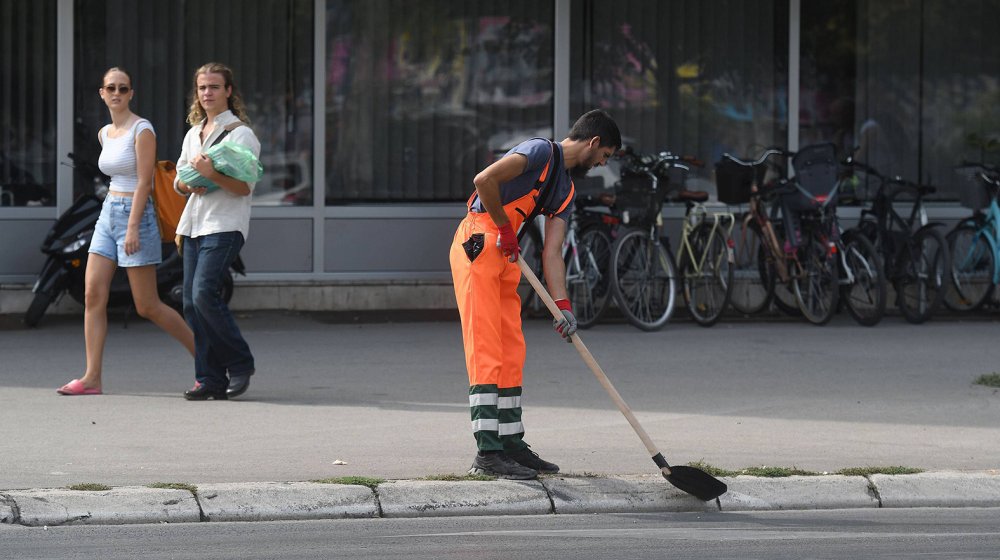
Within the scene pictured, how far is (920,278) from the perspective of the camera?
13.0m

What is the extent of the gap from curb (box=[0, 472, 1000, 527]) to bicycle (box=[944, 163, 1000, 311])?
6.27 meters

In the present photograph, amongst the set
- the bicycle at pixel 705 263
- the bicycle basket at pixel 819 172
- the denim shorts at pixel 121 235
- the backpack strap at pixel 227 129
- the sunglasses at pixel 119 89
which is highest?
the sunglasses at pixel 119 89

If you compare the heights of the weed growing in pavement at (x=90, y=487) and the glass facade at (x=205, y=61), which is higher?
the glass facade at (x=205, y=61)

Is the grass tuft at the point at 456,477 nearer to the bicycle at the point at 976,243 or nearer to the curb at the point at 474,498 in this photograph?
the curb at the point at 474,498

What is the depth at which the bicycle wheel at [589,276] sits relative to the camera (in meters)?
12.4

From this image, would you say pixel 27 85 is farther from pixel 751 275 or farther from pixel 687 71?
pixel 751 275

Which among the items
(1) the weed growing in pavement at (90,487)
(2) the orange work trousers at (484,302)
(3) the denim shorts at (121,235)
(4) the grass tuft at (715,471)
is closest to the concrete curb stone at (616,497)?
(4) the grass tuft at (715,471)

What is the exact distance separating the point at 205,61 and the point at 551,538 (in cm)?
804

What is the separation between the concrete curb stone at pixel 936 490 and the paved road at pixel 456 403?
318 millimetres

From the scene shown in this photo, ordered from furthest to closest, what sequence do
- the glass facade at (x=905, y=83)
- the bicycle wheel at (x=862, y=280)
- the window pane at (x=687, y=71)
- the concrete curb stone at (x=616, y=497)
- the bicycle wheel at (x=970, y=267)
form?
the glass facade at (x=905, y=83), the window pane at (x=687, y=71), the bicycle wheel at (x=970, y=267), the bicycle wheel at (x=862, y=280), the concrete curb stone at (x=616, y=497)

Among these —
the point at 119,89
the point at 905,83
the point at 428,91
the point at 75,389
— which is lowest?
the point at 75,389

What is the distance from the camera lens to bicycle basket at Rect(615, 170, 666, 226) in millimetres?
12656

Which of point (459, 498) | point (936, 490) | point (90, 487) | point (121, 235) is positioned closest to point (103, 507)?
point (90, 487)

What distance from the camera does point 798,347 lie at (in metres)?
11.6
